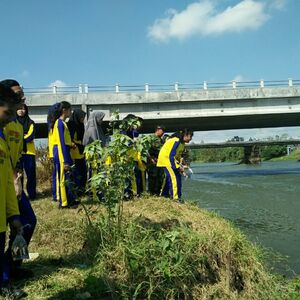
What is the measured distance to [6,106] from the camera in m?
3.04

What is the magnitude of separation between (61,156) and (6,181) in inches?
131

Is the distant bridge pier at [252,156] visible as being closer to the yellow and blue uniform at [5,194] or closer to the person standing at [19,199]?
the person standing at [19,199]

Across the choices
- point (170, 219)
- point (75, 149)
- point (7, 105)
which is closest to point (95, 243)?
point (170, 219)

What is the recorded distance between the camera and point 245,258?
197 inches

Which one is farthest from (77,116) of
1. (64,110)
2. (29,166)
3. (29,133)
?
(29,166)

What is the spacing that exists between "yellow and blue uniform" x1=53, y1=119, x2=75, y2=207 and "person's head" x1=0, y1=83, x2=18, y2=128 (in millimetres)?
3505

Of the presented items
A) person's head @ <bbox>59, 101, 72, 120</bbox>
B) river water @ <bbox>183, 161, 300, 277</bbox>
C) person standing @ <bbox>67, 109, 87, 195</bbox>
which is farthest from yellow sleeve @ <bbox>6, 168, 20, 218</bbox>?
person standing @ <bbox>67, 109, 87, 195</bbox>

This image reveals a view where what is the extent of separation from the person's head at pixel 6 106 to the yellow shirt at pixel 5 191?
31 centimetres

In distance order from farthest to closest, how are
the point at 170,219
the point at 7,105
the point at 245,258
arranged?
the point at 170,219 < the point at 245,258 < the point at 7,105

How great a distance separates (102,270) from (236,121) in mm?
28073

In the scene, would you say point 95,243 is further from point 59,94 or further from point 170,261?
point 59,94

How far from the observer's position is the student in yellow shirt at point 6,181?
3.04m

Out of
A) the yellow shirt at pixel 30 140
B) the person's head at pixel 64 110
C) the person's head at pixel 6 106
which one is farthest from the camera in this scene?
the yellow shirt at pixel 30 140

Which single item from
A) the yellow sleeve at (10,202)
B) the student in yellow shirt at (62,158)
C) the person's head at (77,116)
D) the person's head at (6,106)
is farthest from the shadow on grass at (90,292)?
the person's head at (77,116)
